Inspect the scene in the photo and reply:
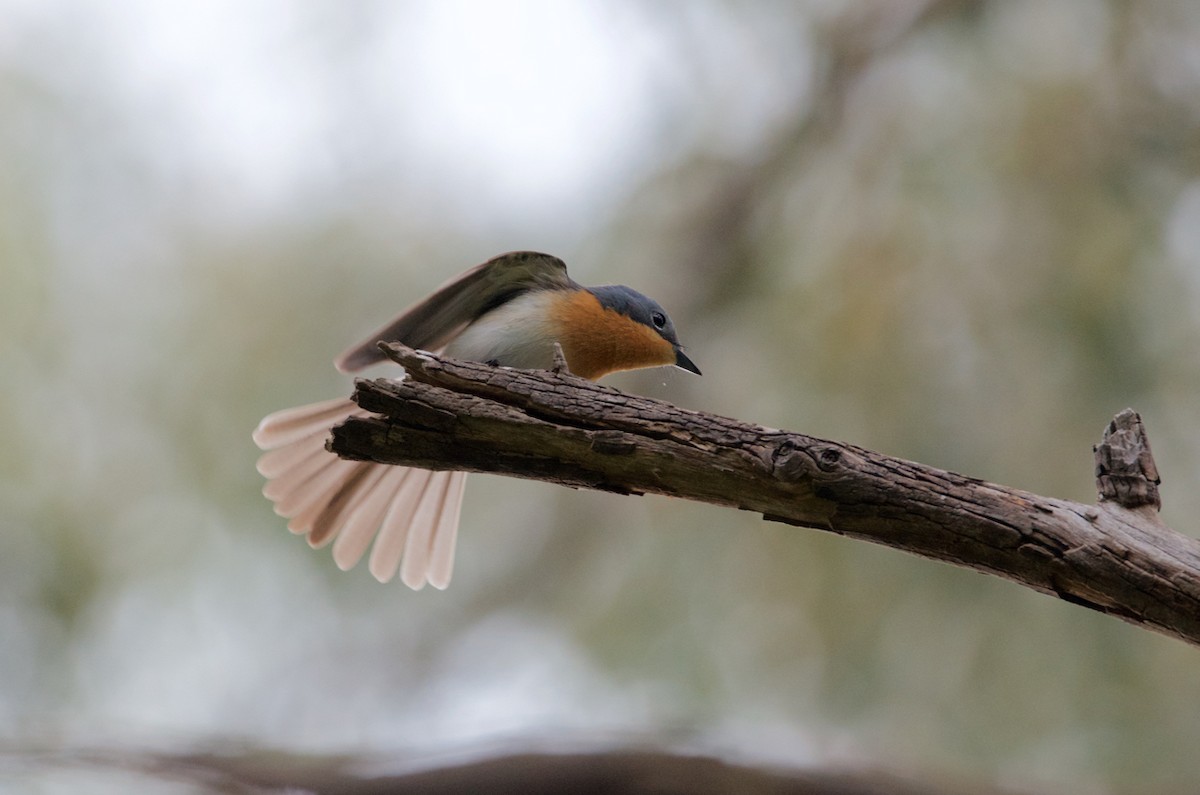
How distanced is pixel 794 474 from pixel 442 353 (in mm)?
1563

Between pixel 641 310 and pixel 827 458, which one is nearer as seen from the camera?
pixel 827 458

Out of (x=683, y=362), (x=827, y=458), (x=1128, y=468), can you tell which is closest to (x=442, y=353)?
(x=683, y=362)

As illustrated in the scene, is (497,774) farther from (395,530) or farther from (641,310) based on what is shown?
(641,310)

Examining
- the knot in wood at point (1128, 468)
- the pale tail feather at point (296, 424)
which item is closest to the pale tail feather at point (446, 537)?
the pale tail feather at point (296, 424)

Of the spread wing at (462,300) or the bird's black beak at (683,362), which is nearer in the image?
the spread wing at (462,300)

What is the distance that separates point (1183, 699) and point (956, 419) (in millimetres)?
1082

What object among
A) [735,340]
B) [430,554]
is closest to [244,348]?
[430,554]

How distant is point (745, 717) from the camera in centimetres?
365

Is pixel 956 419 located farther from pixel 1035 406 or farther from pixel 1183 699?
pixel 1183 699

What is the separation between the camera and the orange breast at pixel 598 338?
3076 millimetres

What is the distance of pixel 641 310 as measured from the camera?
129 inches

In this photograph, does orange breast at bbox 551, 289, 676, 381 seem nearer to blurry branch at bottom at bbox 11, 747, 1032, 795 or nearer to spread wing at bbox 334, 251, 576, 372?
spread wing at bbox 334, 251, 576, 372

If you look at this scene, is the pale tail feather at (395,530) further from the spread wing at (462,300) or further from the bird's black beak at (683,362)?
the bird's black beak at (683,362)

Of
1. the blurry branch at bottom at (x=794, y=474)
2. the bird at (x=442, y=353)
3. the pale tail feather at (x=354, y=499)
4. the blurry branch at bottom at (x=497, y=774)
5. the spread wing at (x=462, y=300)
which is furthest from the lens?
the pale tail feather at (x=354, y=499)
